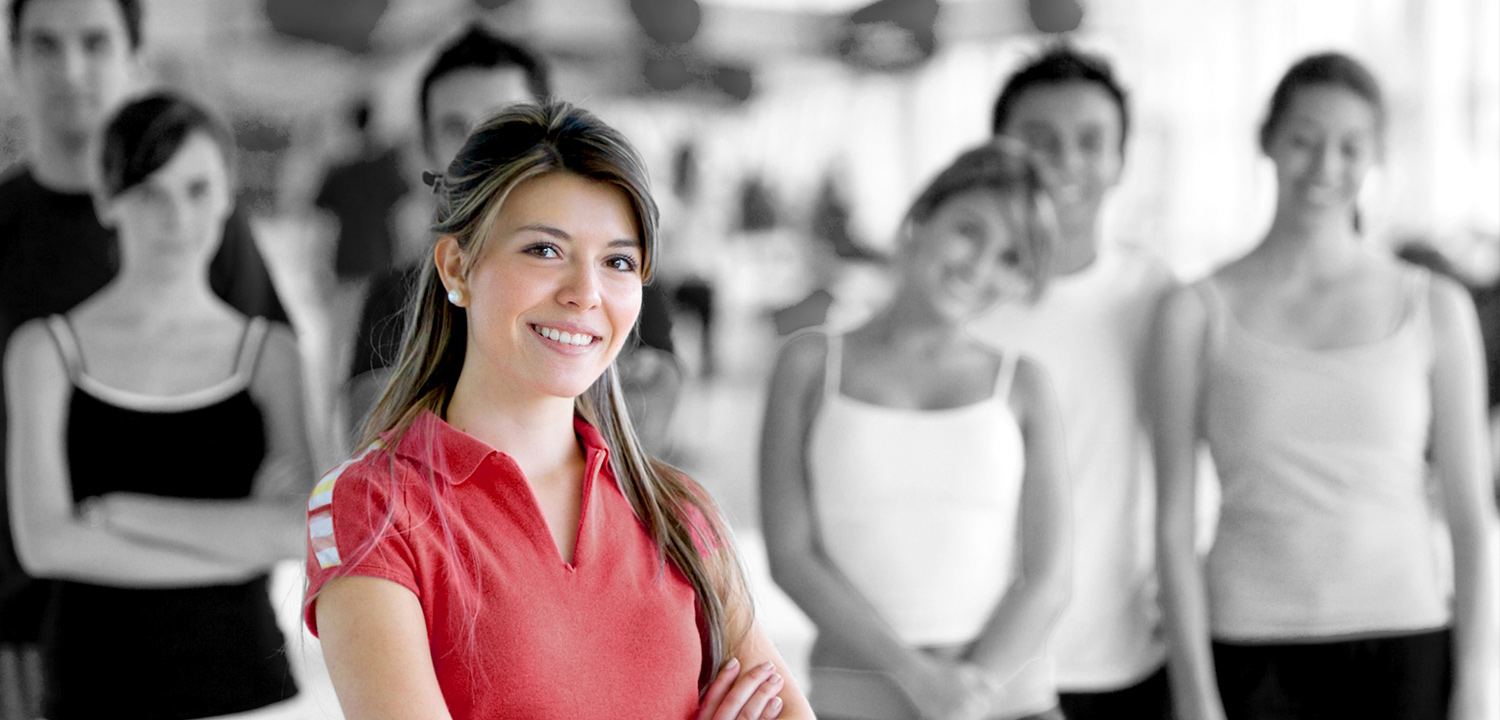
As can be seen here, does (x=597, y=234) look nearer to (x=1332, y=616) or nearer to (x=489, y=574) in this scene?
(x=489, y=574)

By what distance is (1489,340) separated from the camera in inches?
120

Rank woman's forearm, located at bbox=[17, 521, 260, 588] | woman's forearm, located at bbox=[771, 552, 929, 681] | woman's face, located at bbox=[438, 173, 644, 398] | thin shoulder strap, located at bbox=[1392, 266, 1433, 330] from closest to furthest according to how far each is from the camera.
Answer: woman's face, located at bbox=[438, 173, 644, 398] < woman's forearm, located at bbox=[17, 521, 260, 588] < woman's forearm, located at bbox=[771, 552, 929, 681] < thin shoulder strap, located at bbox=[1392, 266, 1433, 330]

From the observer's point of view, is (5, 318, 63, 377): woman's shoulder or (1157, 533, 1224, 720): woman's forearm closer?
(5, 318, 63, 377): woman's shoulder

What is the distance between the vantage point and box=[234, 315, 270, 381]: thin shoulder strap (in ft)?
8.39

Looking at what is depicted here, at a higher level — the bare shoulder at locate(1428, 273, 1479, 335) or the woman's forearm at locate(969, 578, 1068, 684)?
the bare shoulder at locate(1428, 273, 1479, 335)

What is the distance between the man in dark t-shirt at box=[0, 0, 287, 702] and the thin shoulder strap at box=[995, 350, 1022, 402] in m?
1.83

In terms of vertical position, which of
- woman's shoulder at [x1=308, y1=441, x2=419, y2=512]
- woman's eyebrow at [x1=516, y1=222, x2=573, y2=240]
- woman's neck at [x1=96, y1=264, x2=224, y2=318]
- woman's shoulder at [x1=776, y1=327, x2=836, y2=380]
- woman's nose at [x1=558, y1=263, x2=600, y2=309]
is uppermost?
woman's eyebrow at [x1=516, y1=222, x2=573, y2=240]

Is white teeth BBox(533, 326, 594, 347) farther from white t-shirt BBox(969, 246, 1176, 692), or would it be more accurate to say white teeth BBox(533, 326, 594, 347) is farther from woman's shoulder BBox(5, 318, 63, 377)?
white t-shirt BBox(969, 246, 1176, 692)

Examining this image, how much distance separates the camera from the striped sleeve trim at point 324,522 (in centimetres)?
123

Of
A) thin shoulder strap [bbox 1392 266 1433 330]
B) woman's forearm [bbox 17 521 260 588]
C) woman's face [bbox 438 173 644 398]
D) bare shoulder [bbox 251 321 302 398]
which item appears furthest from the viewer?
thin shoulder strap [bbox 1392 266 1433 330]

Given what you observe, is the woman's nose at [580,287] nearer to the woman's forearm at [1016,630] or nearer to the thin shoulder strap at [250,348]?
the thin shoulder strap at [250,348]

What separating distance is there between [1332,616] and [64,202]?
280 cm

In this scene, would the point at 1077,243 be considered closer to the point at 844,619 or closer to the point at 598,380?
the point at 844,619

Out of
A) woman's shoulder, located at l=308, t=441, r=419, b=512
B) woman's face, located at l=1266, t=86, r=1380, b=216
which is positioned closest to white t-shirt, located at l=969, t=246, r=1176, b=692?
woman's face, located at l=1266, t=86, r=1380, b=216
